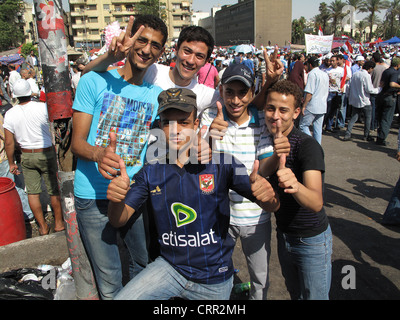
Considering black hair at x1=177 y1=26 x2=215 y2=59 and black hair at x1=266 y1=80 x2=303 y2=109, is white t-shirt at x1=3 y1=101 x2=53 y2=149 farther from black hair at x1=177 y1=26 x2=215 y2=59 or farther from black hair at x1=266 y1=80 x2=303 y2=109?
black hair at x1=266 y1=80 x2=303 y2=109

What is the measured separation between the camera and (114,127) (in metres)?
2.22

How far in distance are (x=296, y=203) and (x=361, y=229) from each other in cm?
281

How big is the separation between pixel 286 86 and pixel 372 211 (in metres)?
3.69

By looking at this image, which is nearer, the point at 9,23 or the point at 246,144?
the point at 246,144

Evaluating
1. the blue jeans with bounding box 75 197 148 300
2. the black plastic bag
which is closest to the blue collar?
the blue jeans with bounding box 75 197 148 300

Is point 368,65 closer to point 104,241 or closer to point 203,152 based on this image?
point 203,152

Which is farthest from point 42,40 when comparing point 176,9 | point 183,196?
point 176,9

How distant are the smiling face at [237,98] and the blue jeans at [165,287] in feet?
3.96

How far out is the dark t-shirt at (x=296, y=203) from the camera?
6.68ft

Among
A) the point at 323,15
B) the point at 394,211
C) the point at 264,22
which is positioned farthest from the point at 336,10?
the point at 394,211

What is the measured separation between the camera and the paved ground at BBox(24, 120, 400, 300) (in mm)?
3225

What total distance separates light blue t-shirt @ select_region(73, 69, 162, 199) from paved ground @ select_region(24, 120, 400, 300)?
6.11 ft

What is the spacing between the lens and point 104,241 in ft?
7.65
